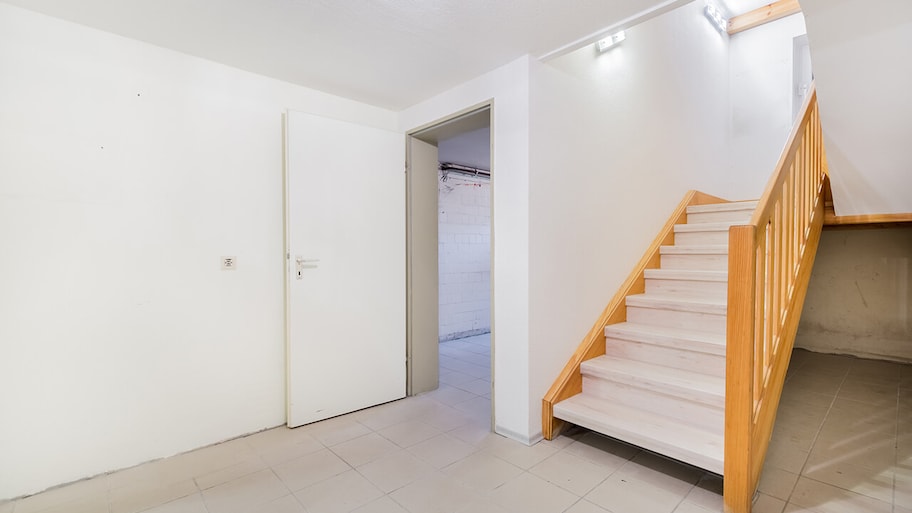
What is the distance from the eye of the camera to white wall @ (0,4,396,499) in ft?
6.32

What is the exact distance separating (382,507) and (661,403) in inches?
62.1

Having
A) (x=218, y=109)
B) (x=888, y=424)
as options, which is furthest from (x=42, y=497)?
(x=888, y=424)

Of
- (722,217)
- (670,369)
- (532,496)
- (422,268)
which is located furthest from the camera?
(722,217)

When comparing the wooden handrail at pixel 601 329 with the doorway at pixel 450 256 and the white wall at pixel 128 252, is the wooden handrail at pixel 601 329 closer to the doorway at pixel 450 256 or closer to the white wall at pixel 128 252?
the doorway at pixel 450 256

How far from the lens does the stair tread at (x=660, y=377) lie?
2.12m

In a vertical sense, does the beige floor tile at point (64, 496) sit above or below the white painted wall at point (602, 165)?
below

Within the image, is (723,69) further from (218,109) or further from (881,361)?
(218,109)

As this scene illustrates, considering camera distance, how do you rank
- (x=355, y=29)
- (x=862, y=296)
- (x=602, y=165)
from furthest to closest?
(x=862, y=296) → (x=602, y=165) → (x=355, y=29)

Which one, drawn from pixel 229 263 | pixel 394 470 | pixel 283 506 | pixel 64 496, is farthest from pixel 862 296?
pixel 64 496

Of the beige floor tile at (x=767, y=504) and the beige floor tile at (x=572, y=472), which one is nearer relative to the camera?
the beige floor tile at (x=767, y=504)

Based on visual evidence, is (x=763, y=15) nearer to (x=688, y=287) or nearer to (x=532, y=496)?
(x=688, y=287)

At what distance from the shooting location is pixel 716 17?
14.7 feet

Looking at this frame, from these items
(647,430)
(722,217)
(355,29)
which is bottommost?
(647,430)

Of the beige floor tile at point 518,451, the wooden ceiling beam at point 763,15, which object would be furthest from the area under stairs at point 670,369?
the wooden ceiling beam at point 763,15
